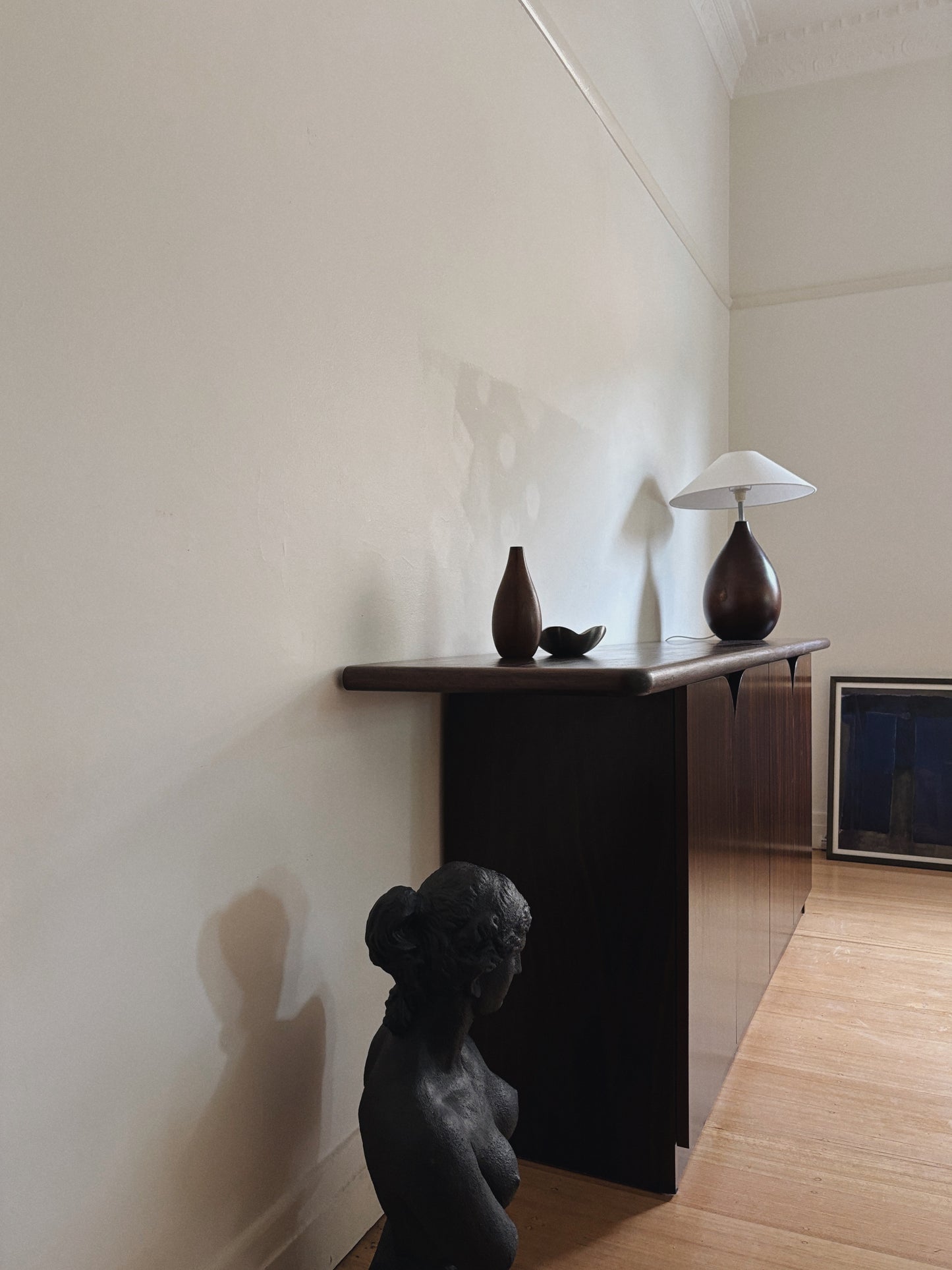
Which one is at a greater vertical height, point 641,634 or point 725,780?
point 641,634

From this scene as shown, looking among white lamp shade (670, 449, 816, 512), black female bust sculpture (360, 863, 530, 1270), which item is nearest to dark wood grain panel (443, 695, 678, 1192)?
black female bust sculpture (360, 863, 530, 1270)

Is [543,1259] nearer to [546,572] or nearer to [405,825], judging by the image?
[405,825]

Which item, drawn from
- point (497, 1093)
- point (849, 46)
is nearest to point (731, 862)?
point (497, 1093)

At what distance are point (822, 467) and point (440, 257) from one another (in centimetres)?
267

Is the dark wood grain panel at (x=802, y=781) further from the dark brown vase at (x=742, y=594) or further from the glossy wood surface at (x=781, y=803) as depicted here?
the dark brown vase at (x=742, y=594)

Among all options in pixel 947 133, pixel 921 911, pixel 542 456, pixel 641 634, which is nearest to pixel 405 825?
pixel 542 456

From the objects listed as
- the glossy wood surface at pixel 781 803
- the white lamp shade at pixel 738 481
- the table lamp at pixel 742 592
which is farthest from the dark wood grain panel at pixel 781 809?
the white lamp shade at pixel 738 481

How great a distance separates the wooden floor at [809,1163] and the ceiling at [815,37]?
3.55 m

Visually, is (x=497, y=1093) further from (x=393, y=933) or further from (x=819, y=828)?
(x=819, y=828)

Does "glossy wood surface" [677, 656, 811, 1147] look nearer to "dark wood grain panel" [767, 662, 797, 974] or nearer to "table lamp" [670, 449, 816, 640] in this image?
"dark wood grain panel" [767, 662, 797, 974]

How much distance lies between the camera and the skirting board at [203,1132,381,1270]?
126cm

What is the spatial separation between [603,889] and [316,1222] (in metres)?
0.67

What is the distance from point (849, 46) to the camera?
13.0ft

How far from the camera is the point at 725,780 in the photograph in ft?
6.33
